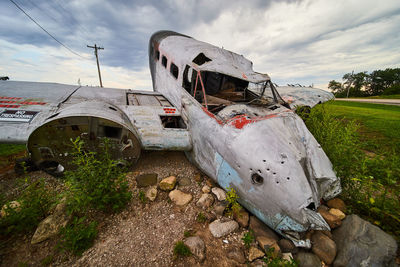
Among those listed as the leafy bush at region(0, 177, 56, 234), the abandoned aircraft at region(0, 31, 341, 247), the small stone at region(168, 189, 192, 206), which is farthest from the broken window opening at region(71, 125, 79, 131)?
the small stone at region(168, 189, 192, 206)

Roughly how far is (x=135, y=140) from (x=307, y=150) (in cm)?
315

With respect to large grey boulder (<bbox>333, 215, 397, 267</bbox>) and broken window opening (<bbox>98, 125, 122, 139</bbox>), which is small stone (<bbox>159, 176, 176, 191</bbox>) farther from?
large grey boulder (<bbox>333, 215, 397, 267</bbox>)

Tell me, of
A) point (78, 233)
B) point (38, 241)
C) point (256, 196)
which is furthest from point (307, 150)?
point (38, 241)

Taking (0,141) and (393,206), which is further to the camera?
(0,141)

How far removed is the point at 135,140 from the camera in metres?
3.20

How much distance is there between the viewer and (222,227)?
2.41 m

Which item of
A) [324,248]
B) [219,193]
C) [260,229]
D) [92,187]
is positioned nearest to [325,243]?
[324,248]

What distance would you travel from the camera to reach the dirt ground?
194 cm

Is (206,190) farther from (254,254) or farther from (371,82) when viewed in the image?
(371,82)

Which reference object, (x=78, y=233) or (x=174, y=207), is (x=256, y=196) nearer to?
(x=174, y=207)

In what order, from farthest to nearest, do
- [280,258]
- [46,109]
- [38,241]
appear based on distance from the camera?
[46,109]
[38,241]
[280,258]

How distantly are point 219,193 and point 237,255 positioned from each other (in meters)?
1.06

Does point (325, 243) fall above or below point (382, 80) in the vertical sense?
below

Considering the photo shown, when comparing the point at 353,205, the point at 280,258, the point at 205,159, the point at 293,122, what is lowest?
the point at 280,258
